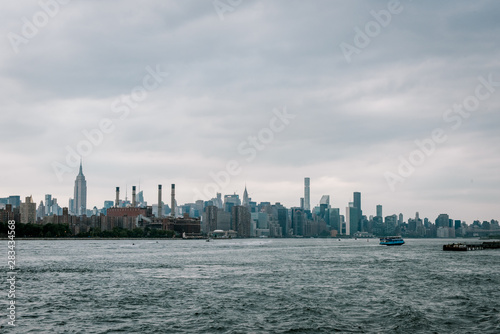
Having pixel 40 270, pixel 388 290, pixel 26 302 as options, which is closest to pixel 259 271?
pixel 388 290

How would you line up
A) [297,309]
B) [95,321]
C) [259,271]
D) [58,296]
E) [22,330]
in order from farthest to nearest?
[259,271] < [58,296] < [297,309] < [95,321] < [22,330]

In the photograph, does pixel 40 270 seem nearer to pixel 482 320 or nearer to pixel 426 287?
pixel 426 287

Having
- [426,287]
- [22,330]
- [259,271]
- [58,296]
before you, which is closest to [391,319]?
[426,287]

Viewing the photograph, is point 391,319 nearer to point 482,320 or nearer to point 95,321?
point 482,320

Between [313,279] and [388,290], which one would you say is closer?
[388,290]

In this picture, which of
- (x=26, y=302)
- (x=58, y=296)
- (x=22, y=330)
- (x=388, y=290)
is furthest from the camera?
(x=388, y=290)

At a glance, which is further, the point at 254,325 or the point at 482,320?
the point at 482,320

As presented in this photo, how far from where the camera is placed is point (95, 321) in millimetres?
46938

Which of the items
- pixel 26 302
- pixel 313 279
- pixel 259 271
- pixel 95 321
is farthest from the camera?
pixel 259 271

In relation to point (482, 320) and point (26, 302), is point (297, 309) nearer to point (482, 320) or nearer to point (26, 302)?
point (482, 320)

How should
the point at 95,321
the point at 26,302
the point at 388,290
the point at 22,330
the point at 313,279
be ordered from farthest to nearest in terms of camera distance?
the point at 313,279 → the point at 388,290 → the point at 26,302 → the point at 95,321 → the point at 22,330

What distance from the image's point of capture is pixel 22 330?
43062mm

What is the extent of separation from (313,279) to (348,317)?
106 ft

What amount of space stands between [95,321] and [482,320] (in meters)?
35.9
